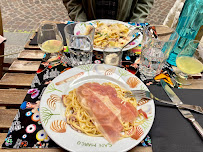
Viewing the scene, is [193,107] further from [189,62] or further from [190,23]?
[190,23]

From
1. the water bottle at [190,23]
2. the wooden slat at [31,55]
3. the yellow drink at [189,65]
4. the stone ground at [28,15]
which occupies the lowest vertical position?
the stone ground at [28,15]

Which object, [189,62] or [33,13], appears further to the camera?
[33,13]

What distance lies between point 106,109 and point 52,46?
28.7 inches

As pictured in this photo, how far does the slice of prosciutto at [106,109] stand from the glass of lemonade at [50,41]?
0.46 metres

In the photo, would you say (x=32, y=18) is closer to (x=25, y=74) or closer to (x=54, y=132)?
(x=25, y=74)

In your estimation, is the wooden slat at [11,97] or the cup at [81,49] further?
the cup at [81,49]

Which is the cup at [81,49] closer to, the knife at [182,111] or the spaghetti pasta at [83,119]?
the spaghetti pasta at [83,119]

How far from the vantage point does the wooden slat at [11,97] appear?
107cm

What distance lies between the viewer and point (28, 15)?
4.16 metres

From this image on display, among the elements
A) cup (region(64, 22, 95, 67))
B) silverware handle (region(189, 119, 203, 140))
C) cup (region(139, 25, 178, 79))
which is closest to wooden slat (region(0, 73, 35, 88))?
cup (region(64, 22, 95, 67))

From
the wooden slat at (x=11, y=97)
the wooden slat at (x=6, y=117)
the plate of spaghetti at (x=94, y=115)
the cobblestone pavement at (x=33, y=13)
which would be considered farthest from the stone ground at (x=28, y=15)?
the plate of spaghetti at (x=94, y=115)

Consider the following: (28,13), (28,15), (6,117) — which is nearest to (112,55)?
(6,117)

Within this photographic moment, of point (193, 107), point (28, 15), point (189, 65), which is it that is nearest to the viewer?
point (193, 107)

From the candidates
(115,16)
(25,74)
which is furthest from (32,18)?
(25,74)
